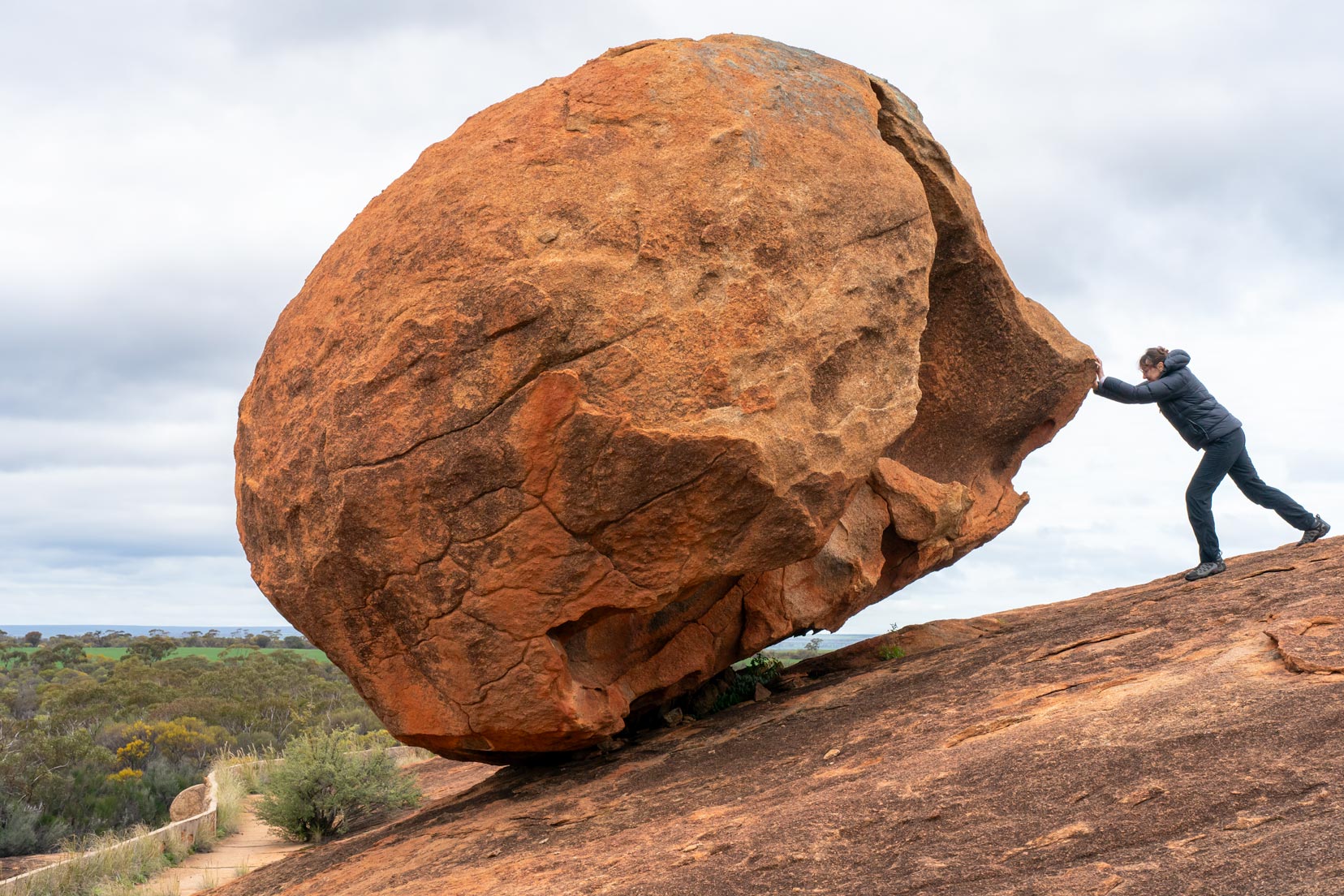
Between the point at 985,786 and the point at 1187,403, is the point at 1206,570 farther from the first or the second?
the point at 985,786

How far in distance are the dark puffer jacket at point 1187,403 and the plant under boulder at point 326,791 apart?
29.5 feet

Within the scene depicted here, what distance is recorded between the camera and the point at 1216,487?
9414 millimetres

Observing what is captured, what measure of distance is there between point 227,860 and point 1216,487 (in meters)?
11.3

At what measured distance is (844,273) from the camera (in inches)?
279

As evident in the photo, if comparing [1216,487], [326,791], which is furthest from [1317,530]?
[326,791]

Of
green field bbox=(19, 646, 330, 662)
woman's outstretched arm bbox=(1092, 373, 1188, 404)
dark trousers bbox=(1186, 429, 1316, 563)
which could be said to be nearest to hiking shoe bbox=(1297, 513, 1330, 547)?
dark trousers bbox=(1186, 429, 1316, 563)

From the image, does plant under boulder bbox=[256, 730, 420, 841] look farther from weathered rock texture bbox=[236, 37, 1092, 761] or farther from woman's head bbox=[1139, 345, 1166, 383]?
woman's head bbox=[1139, 345, 1166, 383]

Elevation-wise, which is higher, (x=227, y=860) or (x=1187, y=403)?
Answer: (x=1187, y=403)

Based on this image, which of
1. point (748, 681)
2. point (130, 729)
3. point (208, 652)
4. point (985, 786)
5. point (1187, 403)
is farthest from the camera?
point (208, 652)

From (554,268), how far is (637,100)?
1.57 m

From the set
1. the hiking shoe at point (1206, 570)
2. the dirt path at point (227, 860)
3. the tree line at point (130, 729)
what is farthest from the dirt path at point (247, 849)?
the hiking shoe at point (1206, 570)

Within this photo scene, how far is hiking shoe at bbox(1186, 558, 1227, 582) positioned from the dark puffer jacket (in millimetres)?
1015

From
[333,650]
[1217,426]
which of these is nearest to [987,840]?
[333,650]

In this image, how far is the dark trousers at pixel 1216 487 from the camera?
9227 mm
